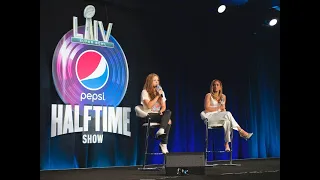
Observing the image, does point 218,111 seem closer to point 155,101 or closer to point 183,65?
point 183,65

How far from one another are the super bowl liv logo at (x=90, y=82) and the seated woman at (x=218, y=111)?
1264 mm

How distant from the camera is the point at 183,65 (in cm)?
640

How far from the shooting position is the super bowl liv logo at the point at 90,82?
527 cm

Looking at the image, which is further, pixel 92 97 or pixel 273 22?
pixel 273 22

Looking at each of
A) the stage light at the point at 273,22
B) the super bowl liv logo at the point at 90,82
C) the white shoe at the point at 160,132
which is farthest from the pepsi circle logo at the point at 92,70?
the stage light at the point at 273,22

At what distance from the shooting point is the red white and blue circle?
5.29 m

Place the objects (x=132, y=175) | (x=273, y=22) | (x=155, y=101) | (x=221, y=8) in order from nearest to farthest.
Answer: (x=132, y=175)
(x=155, y=101)
(x=221, y=8)
(x=273, y=22)

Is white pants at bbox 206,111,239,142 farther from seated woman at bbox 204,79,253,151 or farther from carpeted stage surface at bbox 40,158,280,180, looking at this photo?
carpeted stage surface at bbox 40,158,280,180

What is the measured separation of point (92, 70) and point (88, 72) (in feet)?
0.20

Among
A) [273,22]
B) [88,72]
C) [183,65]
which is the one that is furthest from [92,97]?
[273,22]

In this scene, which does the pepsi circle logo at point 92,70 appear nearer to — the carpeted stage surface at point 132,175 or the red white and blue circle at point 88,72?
the red white and blue circle at point 88,72

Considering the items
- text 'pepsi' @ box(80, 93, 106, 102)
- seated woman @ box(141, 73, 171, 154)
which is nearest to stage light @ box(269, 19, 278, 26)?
seated woman @ box(141, 73, 171, 154)

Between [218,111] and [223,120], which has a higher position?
[218,111]
